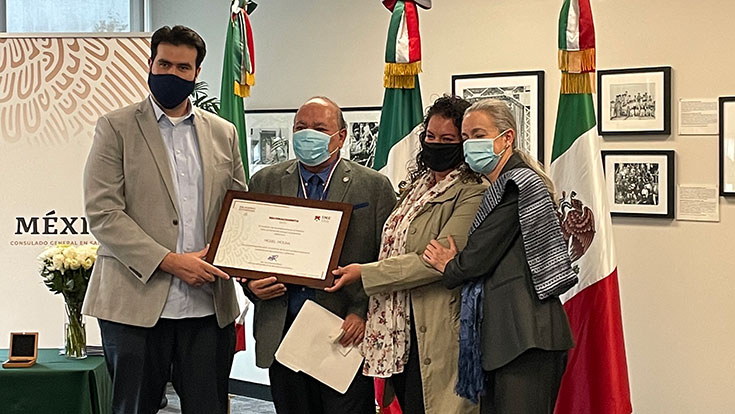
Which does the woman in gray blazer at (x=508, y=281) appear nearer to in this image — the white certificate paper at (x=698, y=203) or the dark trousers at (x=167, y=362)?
the dark trousers at (x=167, y=362)

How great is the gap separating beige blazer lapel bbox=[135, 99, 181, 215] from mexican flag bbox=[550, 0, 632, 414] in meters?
1.60

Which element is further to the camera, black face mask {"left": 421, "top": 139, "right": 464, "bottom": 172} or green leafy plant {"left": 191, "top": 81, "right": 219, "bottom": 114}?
green leafy plant {"left": 191, "top": 81, "right": 219, "bottom": 114}

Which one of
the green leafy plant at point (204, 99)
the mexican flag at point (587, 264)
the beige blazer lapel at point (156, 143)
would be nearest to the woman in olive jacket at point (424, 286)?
the beige blazer lapel at point (156, 143)

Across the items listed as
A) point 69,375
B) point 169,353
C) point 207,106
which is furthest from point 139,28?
point 169,353

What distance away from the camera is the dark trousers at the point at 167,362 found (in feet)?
8.70

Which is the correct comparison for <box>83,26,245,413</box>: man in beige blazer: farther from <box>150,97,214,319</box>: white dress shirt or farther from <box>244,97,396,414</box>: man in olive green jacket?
<box>244,97,396,414</box>: man in olive green jacket

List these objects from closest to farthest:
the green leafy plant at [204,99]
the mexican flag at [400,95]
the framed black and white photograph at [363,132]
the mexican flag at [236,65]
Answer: the mexican flag at [400,95]
the mexican flag at [236,65]
the framed black and white photograph at [363,132]
the green leafy plant at [204,99]

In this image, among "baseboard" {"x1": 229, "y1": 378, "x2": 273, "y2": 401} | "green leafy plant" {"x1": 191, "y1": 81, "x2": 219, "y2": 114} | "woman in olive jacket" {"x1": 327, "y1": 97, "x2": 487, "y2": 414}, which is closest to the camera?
"woman in olive jacket" {"x1": 327, "y1": 97, "x2": 487, "y2": 414}

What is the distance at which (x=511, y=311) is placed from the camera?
2459mm

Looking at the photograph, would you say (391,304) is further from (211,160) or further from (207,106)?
(207,106)

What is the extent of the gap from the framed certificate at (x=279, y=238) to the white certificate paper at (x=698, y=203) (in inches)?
80.1

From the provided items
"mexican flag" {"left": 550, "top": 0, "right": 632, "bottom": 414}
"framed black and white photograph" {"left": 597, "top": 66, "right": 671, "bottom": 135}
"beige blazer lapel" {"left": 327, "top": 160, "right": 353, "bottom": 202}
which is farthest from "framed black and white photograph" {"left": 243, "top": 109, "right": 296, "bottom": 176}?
"beige blazer lapel" {"left": 327, "top": 160, "right": 353, "bottom": 202}

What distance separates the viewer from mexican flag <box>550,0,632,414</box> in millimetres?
3469

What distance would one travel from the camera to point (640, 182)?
13.8ft
